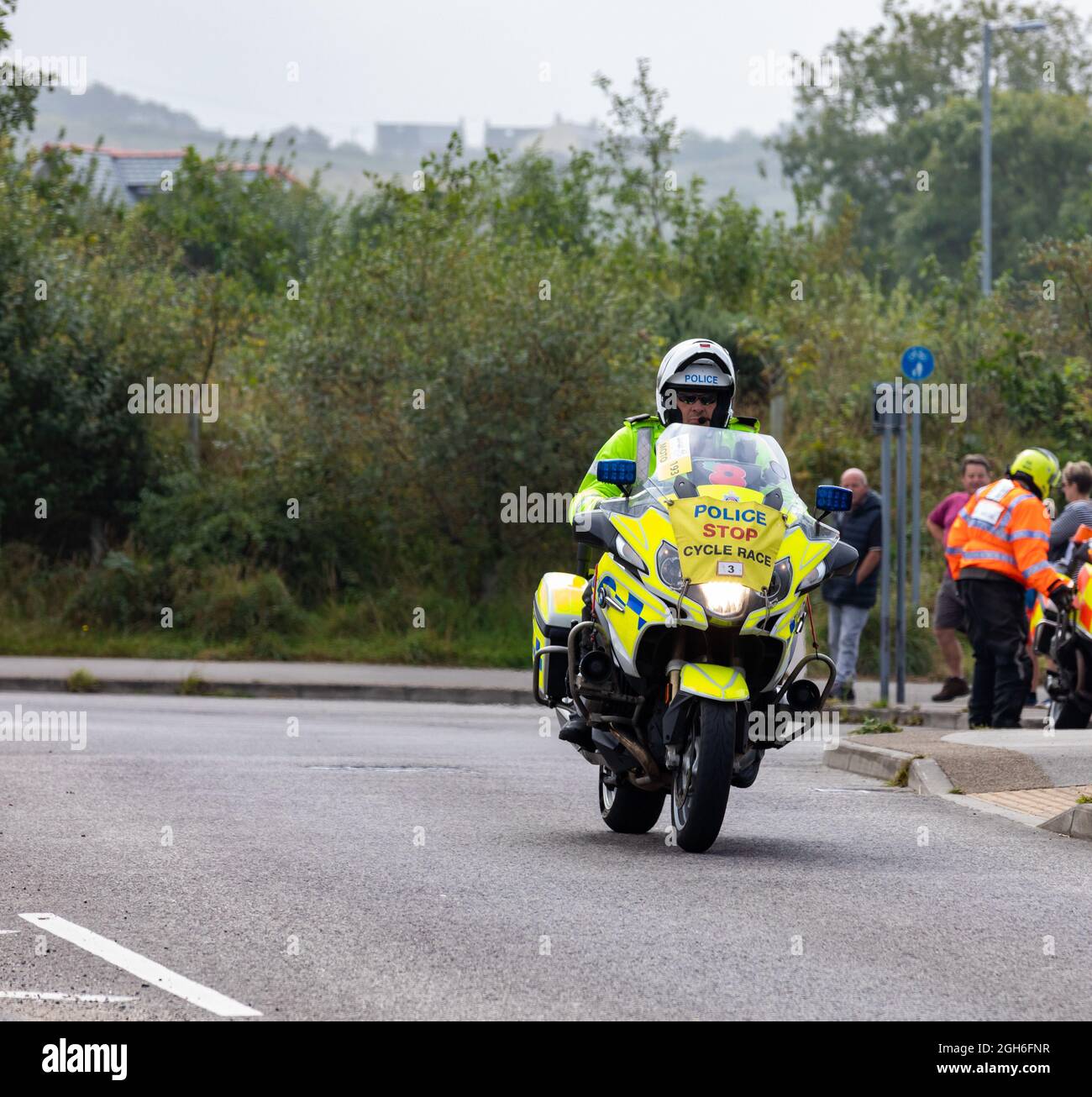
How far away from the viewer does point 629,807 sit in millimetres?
9656

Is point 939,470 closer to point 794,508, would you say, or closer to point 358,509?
point 358,509

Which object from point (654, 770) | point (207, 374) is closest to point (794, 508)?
point (654, 770)

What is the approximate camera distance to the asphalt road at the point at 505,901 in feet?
19.8

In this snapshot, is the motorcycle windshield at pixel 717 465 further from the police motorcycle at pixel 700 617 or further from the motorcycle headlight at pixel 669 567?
the motorcycle headlight at pixel 669 567

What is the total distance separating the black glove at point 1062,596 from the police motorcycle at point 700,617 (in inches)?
206

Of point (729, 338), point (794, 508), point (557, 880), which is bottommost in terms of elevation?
point (557, 880)

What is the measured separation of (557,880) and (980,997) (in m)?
2.41

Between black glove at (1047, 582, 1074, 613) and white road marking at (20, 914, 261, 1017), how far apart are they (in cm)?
848

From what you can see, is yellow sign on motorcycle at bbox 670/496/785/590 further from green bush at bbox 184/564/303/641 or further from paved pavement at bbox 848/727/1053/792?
green bush at bbox 184/564/303/641

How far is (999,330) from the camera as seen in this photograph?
93.9 feet

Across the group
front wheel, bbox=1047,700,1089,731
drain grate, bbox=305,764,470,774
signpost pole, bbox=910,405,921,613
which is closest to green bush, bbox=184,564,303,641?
signpost pole, bbox=910,405,921,613

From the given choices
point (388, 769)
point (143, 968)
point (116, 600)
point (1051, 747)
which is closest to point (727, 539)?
point (143, 968)

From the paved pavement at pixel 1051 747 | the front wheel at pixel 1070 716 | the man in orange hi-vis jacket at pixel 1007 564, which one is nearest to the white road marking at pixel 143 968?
the paved pavement at pixel 1051 747

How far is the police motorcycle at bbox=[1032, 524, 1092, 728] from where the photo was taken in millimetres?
14031
